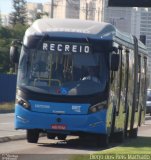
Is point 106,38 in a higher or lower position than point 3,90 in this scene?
higher

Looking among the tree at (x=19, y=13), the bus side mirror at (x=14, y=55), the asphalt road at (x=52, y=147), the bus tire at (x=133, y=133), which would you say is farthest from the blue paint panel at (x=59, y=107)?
the tree at (x=19, y=13)

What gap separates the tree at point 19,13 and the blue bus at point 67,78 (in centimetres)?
9981

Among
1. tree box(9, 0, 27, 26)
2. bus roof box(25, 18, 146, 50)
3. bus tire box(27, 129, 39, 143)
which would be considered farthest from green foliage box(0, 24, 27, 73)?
bus roof box(25, 18, 146, 50)

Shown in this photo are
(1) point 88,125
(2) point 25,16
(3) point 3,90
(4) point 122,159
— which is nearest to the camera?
(4) point 122,159

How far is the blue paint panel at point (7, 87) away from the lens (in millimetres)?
55031

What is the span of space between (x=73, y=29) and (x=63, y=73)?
1299 mm

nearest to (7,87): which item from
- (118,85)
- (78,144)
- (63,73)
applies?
(78,144)

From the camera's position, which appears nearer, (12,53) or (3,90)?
(12,53)

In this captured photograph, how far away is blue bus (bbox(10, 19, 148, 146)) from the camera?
20438 mm

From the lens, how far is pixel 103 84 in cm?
2061

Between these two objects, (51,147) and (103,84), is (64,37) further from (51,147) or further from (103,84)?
(51,147)

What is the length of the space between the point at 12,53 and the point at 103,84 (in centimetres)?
266

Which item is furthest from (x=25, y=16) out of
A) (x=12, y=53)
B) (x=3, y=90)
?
(x=12, y=53)

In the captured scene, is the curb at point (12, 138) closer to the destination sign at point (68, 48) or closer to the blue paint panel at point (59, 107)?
the blue paint panel at point (59, 107)
